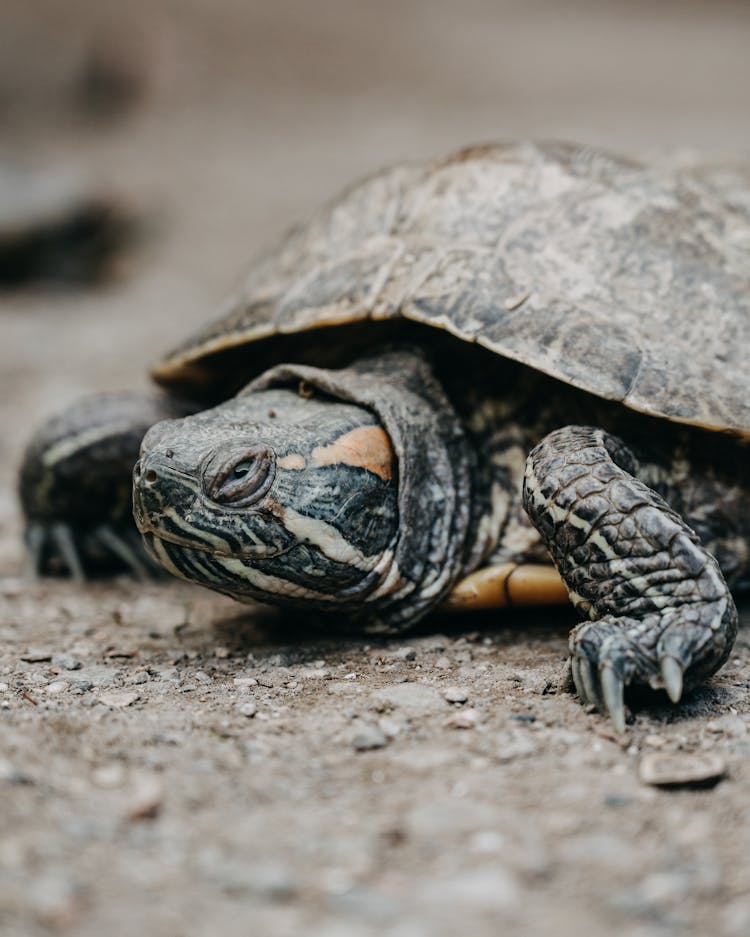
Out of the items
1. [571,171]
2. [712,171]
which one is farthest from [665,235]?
[712,171]

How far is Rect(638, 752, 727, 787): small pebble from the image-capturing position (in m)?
2.42

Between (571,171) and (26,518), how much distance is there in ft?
9.79

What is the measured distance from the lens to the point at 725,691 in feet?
9.84

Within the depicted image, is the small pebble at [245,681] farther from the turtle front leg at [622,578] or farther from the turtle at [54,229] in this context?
the turtle at [54,229]

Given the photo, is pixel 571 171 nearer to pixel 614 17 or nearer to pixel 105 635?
pixel 105 635

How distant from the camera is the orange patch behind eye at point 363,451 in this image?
3314mm

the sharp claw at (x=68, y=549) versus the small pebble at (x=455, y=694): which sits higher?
the small pebble at (x=455, y=694)

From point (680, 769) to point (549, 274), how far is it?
188 cm

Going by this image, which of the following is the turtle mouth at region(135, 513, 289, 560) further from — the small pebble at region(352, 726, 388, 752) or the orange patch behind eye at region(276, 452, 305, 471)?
the small pebble at region(352, 726, 388, 752)

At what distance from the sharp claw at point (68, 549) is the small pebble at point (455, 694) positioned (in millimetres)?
2236

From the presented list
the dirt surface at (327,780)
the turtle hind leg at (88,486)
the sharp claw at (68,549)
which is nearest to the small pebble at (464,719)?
the dirt surface at (327,780)

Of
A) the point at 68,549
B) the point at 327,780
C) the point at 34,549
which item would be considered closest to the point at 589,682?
the point at 327,780

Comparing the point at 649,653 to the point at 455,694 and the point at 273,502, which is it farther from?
the point at 273,502

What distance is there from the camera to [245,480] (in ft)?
10.3
